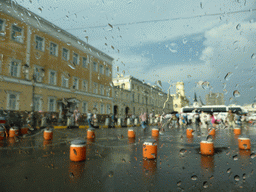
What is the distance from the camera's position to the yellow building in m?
8.89

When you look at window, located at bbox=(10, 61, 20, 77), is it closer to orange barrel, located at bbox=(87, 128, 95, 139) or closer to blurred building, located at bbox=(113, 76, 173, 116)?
blurred building, located at bbox=(113, 76, 173, 116)

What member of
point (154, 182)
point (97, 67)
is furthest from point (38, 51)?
point (154, 182)

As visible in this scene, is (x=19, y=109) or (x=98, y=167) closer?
(x=98, y=167)

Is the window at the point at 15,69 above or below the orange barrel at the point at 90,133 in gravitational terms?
above

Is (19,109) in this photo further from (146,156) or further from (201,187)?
(201,187)

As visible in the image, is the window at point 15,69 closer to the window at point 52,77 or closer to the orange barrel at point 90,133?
the window at point 52,77

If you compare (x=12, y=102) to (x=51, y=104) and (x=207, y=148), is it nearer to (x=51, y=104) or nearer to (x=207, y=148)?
(x=51, y=104)

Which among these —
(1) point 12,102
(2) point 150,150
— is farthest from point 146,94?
(1) point 12,102

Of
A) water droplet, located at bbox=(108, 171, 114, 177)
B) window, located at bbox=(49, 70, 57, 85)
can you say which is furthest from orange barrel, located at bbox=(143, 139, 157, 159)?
window, located at bbox=(49, 70, 57, 85)

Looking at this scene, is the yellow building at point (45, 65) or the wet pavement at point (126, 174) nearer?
the wet pavement at point (126, 174)

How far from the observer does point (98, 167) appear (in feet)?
12.4

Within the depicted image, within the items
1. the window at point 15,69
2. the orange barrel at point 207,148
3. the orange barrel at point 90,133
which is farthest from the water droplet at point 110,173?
the window at point 15,69

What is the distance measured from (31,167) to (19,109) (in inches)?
490

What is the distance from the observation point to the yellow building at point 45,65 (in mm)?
8891
